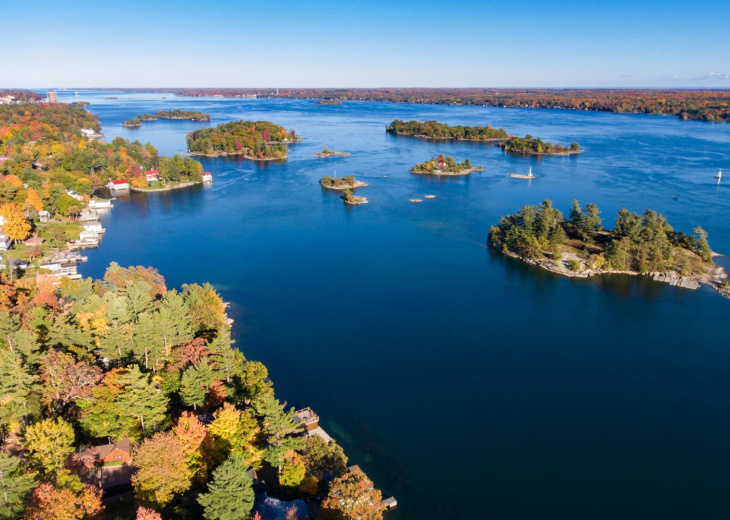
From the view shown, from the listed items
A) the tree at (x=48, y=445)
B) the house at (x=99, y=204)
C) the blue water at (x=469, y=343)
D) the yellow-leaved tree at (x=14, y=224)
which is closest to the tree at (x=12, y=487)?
the tree at (x=48, y=445)

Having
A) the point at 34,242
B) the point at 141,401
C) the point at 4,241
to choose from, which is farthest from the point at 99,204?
the point at 141,401

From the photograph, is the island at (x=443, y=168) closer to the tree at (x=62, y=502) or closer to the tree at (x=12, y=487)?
the tree at (x=62, y=502)

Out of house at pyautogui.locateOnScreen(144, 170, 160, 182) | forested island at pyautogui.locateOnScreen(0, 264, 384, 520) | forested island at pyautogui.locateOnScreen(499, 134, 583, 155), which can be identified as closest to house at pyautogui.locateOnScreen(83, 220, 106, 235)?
house at pyautogui.locateOnScreen(144, 170, 160, 182)

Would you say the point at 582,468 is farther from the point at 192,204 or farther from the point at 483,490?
the point at 192,204

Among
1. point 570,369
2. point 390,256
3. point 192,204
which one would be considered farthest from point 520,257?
point 192,204

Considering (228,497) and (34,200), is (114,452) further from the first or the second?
(34,200)

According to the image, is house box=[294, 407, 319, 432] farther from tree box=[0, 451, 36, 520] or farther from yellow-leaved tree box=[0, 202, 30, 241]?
yellow-leaved tree box=[0, 202, 30, 241]
